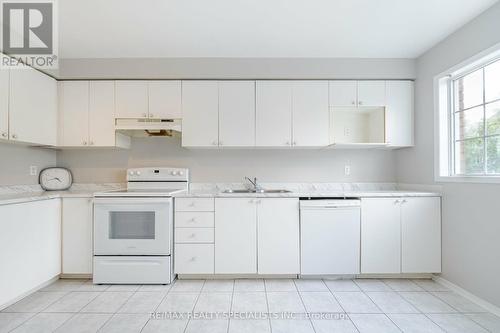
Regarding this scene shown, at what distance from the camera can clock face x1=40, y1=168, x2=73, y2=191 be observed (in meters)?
2.96

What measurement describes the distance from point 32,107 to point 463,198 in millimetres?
4178

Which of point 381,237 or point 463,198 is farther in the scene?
point 381,237

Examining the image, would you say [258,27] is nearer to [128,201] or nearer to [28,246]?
[128,201]

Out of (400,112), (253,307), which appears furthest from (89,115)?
(400,112)

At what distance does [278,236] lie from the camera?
8.77 ft

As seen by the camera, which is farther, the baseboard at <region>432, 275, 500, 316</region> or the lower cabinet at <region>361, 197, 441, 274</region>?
the lower cabinet at <region>361, 197, 441, 274</region>

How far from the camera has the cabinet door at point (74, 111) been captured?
295cm

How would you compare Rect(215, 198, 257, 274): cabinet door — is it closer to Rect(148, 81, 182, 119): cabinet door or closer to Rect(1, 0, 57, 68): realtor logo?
Rect(148, 81, 182, 119): cabinet door

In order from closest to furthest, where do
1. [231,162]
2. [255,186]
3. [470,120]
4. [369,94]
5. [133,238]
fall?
[470,120] < [133,238] < [369,94] < [255,186] < [231,162]

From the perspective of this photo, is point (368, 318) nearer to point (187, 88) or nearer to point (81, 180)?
point (187, 88)

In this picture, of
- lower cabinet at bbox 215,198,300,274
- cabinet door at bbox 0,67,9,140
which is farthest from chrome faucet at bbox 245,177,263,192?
cabinet door at bbox 0,67,9,140

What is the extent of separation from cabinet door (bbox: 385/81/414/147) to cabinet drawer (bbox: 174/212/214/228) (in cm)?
221

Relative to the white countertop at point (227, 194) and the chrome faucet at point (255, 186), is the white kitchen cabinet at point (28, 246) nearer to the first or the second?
the white countertop at point (227, 194)

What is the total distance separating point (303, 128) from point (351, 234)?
1.24 metres
